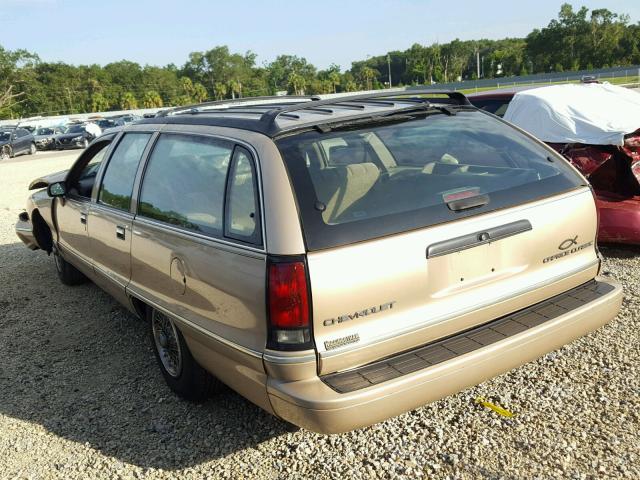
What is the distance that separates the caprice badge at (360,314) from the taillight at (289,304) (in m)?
0.09

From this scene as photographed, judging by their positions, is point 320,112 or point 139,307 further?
point 139,307

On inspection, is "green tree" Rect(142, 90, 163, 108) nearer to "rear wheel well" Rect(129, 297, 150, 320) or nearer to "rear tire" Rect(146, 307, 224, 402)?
"rear wheel well" Rect(129, 297, 150, 320)

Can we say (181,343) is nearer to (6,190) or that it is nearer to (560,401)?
(560,401)

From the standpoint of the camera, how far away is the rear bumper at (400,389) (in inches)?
94.6

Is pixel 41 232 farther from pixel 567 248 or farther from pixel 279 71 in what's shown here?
pixel 279 71

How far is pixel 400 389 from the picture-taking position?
2477 mm

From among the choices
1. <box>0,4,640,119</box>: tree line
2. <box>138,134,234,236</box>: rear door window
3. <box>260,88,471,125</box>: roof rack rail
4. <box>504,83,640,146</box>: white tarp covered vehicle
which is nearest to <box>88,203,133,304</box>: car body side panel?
<box>138,134,234,236</box>: rear door window

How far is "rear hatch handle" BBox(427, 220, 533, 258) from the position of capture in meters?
2.66

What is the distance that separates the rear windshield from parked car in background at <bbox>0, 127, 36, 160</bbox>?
30.8 metres

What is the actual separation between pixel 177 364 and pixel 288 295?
150 cm

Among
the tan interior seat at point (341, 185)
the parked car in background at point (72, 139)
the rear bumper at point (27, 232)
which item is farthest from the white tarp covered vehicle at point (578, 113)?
the parked car in background at point (72, 139)

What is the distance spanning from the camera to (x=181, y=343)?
3.37 meters

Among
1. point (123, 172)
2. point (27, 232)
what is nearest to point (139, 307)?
point (123, 172)

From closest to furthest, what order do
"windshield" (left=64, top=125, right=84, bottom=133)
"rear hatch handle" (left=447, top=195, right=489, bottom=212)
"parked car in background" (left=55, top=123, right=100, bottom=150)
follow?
1. "rear hatch handle" (left=447, top=195, right=489, bottom=212)
2. "parked car in background" (left=55, top=123, right=100, bottom=150)
3. "windshield" (left=64, top=125, right=84, bottom=133)
